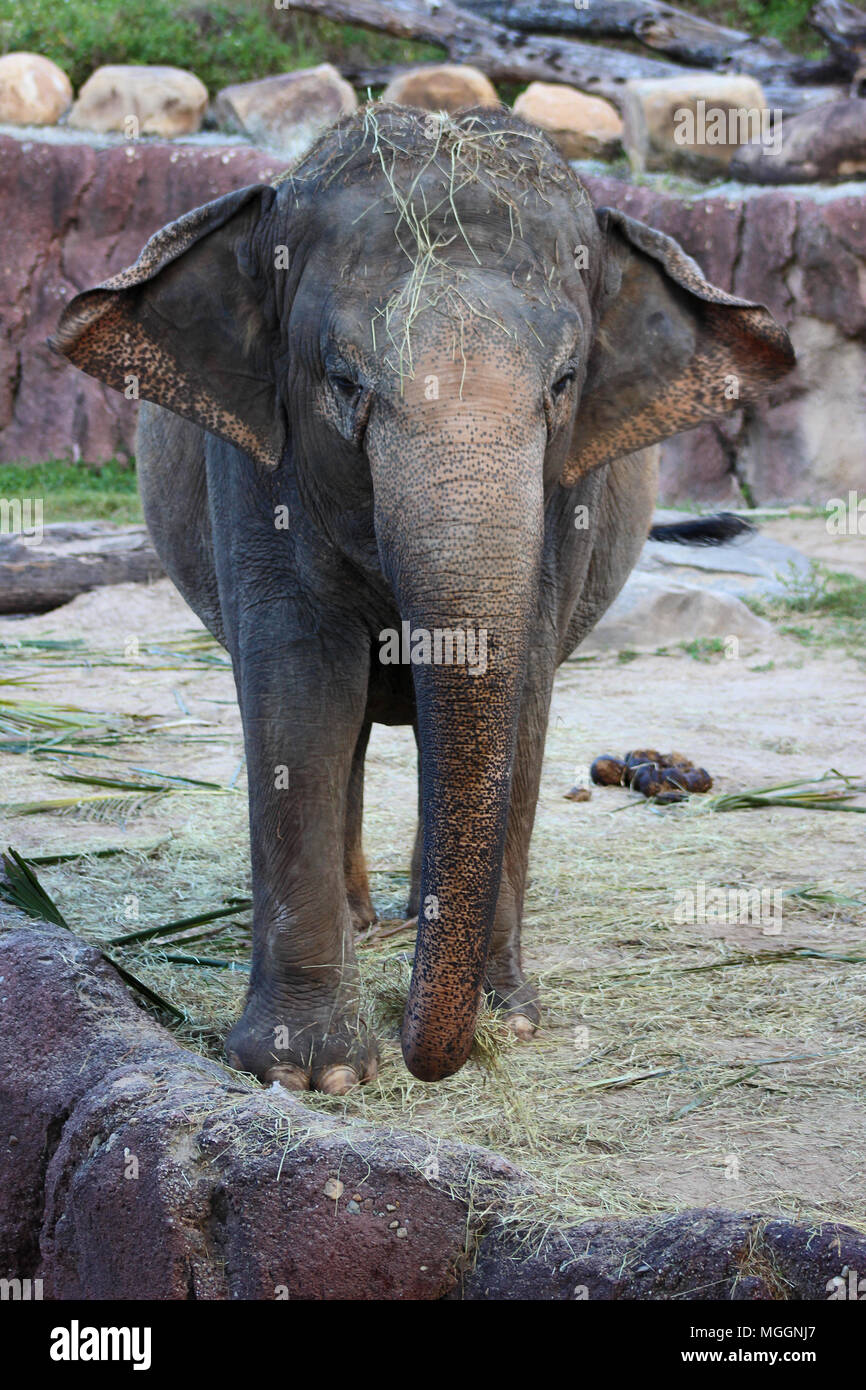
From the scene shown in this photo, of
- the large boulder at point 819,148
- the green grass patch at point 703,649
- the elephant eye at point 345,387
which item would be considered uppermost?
the large boulder at point 819,148

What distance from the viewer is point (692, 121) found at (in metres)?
14.7

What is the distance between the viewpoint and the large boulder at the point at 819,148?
1418cm

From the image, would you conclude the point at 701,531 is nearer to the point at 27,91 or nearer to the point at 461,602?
the point at 461,602

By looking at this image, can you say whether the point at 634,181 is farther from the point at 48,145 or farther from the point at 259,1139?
the point at 259,1139

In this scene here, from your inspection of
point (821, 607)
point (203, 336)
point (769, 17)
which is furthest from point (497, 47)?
point (203, 336)

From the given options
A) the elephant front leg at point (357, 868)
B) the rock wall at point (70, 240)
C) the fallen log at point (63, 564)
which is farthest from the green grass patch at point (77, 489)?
the elephant front leg at point (357, 868)

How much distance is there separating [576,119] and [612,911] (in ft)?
41.6

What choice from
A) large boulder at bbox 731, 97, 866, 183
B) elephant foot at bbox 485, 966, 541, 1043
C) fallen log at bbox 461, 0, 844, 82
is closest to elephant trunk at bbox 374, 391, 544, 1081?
elephant foot at bbox 485, 966, 541, 1043

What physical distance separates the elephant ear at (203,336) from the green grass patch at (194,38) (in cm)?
1520

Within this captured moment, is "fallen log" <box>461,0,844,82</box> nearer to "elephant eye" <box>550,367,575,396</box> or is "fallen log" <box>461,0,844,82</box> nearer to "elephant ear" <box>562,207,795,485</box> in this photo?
"elephant ear" <box>562,207,795,485</box>

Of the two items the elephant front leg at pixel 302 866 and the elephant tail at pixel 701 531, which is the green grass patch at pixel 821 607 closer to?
the elephant tail at pixel 701 531

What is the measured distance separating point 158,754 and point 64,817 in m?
1.11

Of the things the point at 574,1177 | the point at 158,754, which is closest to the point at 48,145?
the point at 158,754

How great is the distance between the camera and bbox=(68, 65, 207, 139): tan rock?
15453 millimetres
